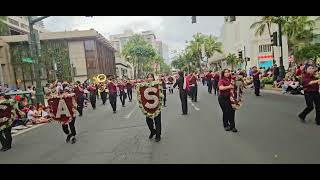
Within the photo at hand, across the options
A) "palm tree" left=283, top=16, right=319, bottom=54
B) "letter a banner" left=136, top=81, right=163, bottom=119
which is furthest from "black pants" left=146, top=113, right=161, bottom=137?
"palm tree" left=283, top=16, right=319, bottom=54

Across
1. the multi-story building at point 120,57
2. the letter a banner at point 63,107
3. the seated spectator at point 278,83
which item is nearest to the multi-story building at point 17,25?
the multi-story building at point 120,57

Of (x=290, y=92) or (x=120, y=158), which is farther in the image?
(x=290, y=92)

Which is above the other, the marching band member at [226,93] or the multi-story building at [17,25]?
the multi-story building at [17,25]

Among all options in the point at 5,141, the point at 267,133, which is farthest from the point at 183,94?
the point at 5,141

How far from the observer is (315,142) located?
8508mm

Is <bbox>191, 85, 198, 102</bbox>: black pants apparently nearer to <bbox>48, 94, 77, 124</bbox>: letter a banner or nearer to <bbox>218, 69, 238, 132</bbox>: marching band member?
<bbox>218, 69, 238, 132</bbox>: marching band member

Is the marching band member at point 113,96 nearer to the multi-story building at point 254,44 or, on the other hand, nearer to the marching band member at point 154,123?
the marching band member at point 154,123

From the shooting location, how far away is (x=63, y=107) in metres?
10.6

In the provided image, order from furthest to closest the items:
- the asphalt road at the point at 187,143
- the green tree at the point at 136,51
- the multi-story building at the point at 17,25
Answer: the green tree at the point at 136,51 → the multi-story building at the point at 17,25 → the asphalt road at the point at 187,143

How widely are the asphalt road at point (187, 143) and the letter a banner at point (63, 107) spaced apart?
2.28 ft

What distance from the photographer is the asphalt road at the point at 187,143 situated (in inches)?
305

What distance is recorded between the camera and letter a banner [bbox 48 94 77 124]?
1066 centimetres
